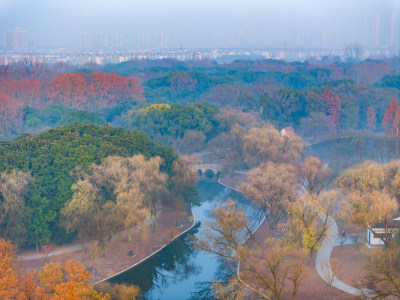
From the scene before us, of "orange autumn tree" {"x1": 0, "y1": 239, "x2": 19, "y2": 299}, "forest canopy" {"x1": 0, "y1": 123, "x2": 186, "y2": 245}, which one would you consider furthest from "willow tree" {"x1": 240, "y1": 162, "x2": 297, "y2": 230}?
"orange autumn tree" {"x1": 0, "y1": 239, "x2": 19, "y2": 299}

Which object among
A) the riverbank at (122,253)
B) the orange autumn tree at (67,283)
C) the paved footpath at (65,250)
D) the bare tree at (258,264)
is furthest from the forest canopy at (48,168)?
the bare tree at (258,264)

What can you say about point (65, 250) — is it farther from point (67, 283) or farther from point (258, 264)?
point (258, 264)

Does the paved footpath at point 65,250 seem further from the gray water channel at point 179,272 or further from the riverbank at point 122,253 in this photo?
the gray water channel at point 179,272

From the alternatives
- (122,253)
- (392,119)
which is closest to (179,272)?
(122,253)

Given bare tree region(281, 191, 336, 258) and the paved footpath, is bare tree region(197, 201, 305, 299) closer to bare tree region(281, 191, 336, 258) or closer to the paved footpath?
bare tree region(281, 191, 336, 258)

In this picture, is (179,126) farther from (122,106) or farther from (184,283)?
(184,283)
